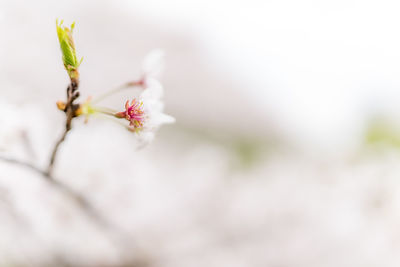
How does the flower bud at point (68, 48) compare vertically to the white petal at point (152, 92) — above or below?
below

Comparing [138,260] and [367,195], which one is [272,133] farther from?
[138,260]

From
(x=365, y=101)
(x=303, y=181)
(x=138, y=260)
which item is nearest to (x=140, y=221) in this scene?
(x=138, y=260)

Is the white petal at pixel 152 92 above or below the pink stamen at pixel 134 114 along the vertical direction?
above

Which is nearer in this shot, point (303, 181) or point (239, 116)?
point (303, 181)

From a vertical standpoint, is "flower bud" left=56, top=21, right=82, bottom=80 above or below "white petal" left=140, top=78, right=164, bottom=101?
below

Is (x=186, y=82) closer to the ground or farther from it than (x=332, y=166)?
farther from it

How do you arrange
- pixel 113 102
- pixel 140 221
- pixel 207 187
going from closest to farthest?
1. pixel 140 221
2. pixel 207 187
3. pixel 113 102

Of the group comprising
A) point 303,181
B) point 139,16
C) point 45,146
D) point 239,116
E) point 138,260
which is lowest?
point 138,260

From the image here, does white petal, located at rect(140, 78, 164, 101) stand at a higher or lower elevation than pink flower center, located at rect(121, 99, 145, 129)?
higher

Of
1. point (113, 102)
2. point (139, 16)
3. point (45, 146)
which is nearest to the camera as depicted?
point (45, 146)

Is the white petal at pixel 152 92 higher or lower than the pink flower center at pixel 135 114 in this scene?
higher

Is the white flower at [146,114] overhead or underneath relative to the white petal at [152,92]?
underneath
